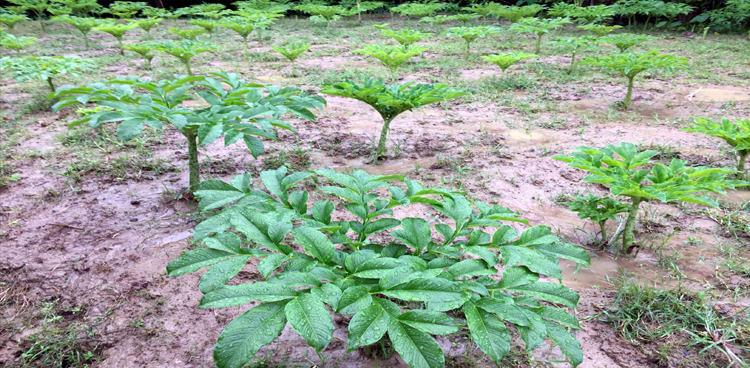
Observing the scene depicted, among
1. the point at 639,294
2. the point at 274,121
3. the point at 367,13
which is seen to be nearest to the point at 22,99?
the point at 274,121

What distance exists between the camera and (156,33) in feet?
31.9

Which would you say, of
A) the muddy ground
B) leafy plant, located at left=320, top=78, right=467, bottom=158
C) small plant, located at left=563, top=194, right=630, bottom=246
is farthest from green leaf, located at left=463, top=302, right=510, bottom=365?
leafy plant, located at left=320, top=78, right=467, bottom=158

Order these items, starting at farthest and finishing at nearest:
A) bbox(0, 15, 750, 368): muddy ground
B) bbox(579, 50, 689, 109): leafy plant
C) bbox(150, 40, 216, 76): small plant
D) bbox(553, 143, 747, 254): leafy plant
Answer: bbox(150, 40, 216, 76): small plant
bbox(579, 50, 689, 109): leafy plant
bbox(553, 143, 747, 254): leafy plant
bbox(0, 15, 750, 368): muddy ground

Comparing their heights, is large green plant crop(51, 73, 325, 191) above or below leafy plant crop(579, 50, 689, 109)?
above

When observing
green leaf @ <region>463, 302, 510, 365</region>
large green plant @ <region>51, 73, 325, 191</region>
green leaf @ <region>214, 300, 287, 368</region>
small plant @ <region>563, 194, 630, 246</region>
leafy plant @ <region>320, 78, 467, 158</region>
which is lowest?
small plant @ <region>563, 194, 630, 246</region>

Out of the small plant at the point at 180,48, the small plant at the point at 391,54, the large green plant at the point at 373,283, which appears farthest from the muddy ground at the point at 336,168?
the small plant at the point at 180,48

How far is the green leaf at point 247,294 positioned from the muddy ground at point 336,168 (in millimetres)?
519

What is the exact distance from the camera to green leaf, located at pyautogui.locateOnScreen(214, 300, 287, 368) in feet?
3.22

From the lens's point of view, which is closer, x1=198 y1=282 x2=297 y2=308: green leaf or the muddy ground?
x1=198 y1=282 x2=297 y2=308: green leaf

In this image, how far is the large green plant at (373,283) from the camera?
3.43ft

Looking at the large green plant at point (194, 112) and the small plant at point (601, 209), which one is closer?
the large green plant at point (194, 112)

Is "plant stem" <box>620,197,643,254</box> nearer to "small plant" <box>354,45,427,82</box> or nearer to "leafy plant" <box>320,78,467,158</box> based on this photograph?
"leafy plant" <box>320,78,467,158</box>

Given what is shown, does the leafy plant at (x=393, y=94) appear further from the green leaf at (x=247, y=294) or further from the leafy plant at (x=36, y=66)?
the leafy plant at (x=36, y=66)

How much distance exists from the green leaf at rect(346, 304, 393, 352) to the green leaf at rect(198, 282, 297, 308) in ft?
0.67
